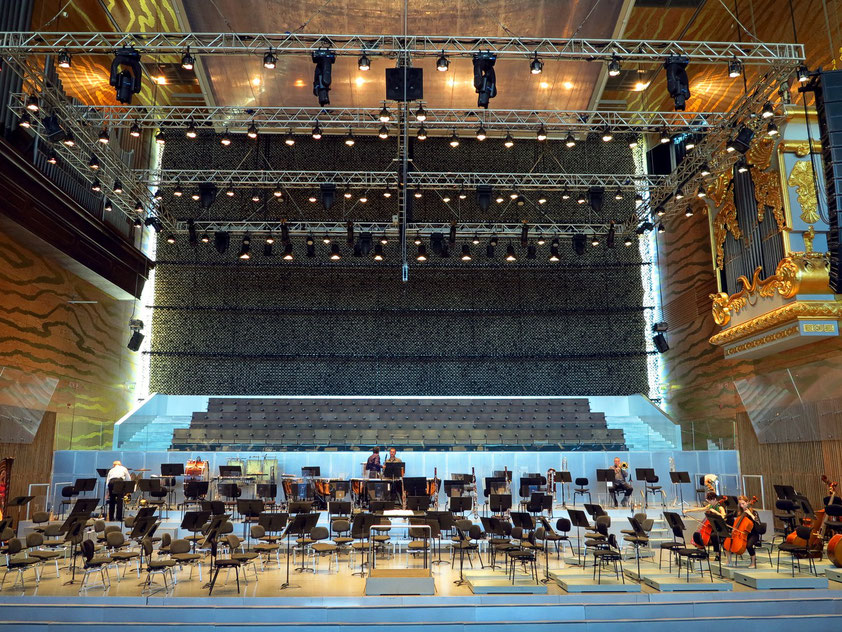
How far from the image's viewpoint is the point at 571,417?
67.3 ft

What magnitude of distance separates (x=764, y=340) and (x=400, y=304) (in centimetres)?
1125

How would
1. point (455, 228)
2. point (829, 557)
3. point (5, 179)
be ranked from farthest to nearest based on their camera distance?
1. point (455, 228)
2. point (5, 179)
3. point (829, 557)

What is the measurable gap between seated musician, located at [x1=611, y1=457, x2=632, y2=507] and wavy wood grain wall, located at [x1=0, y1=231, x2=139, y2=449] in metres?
12.8

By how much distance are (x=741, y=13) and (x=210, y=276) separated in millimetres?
16605

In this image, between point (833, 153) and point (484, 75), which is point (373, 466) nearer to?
point (484, 75)

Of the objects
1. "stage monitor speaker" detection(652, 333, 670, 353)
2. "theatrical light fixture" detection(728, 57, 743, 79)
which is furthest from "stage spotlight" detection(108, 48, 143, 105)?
"stage monitor speaker" detection(652, 333, 670, 353)

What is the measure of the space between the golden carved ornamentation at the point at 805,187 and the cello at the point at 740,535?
5.95 metres

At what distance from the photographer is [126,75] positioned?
11.1m

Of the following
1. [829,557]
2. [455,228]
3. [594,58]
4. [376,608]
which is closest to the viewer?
[376,608]

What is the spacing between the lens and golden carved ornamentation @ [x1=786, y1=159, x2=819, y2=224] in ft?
41.4

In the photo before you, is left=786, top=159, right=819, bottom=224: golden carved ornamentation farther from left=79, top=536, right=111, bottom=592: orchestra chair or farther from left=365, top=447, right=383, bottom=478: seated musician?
left=79, top=536, right=111, bottom=592: orchestra chair

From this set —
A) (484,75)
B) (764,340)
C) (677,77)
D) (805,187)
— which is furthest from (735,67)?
(764,340)

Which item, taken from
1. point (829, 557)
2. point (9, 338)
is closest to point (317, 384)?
point (9, 338)

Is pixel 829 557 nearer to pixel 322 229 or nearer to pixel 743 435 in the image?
pixel 743 435
